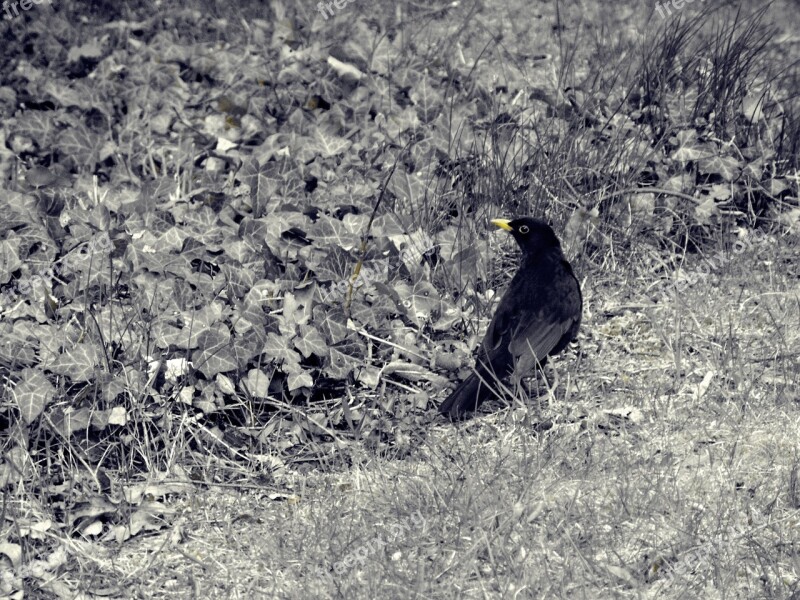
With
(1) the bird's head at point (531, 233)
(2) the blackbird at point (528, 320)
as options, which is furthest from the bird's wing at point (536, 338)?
(1) the bird's head at point (531, 233)

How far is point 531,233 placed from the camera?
5121 mm

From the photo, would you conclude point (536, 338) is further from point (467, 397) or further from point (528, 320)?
point (467, 397)

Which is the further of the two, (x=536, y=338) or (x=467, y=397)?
(x=536, y=338)

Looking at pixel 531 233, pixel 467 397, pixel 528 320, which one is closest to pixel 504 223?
pixel 531 233

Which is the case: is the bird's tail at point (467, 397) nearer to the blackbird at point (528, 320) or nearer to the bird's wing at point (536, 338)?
the blackbird at point (528, 320)

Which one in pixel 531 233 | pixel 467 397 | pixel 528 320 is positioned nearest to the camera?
pixel 467 397

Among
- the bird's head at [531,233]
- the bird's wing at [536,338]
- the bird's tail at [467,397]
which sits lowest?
the bird's tail at [467,397]

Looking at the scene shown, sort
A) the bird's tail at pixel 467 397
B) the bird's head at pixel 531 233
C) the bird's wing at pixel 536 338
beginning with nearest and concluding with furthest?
the bird's tail at pixel 467 397
the bird's wing at pixel 536 338
the bird's head at pixel 531 233

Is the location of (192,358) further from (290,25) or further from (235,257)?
(290,25)

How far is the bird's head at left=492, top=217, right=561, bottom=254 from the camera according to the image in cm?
508

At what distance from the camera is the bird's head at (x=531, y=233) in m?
5.08

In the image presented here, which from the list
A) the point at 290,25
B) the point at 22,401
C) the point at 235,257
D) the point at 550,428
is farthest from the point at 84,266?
the point at 290,25

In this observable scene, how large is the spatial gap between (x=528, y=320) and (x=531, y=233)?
560mm

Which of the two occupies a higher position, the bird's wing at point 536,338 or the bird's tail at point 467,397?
the bird's wing at point 536,338
